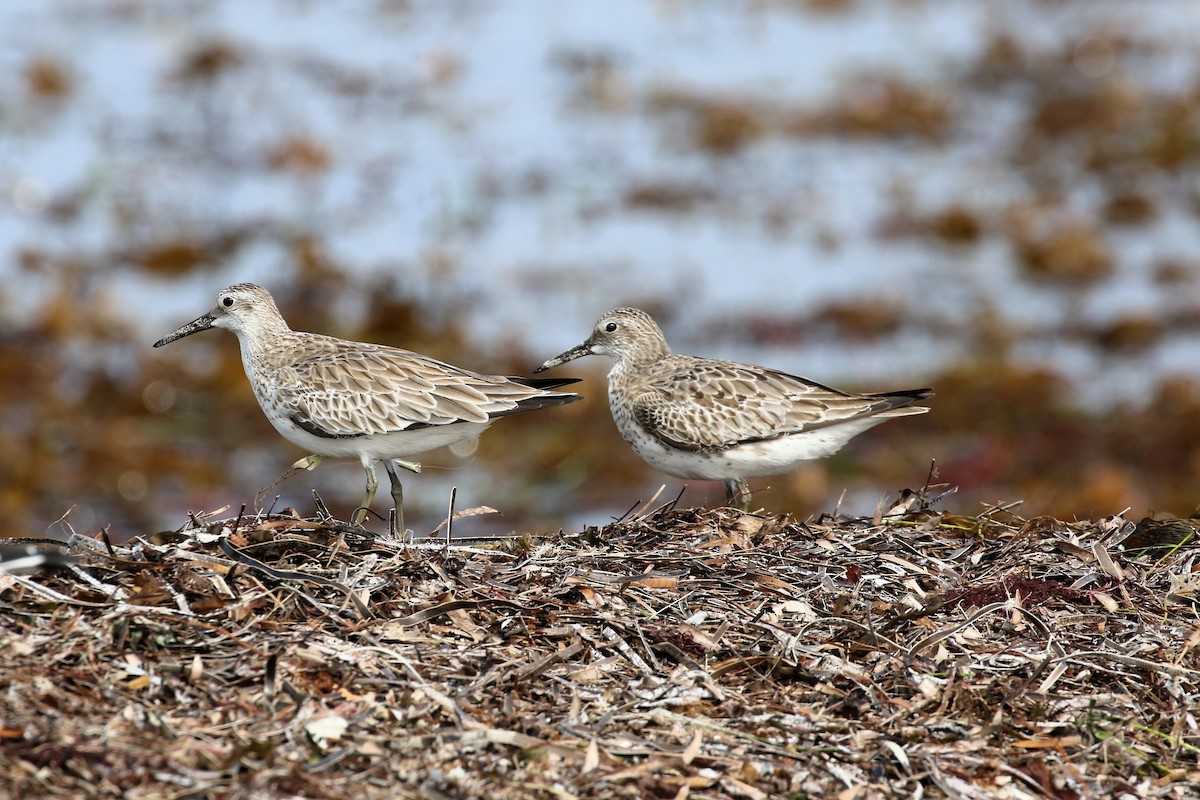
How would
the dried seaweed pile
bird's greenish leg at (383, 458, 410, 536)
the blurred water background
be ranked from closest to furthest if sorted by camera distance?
the dried seaweed pile, bird's greenish leg at (383, 458, 410, 536), the blurred water background

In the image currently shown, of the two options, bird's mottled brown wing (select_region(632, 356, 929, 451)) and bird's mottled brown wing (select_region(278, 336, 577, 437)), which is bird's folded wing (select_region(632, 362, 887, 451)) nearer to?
bird's mottled brown wing (select_region(632, 356, 929, 451))

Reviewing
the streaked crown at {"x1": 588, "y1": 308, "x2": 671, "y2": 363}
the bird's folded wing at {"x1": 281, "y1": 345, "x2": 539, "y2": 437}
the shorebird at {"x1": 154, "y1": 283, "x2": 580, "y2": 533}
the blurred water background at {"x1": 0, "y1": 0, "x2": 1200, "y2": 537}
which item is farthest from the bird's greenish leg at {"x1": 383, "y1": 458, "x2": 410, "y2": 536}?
the blurred water background at {"x1": 0, "y1": 0, "x2": 1200, "y2": 537}

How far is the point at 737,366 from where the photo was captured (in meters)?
7.07

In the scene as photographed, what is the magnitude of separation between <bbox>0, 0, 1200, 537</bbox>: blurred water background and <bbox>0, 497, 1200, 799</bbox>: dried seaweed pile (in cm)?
530

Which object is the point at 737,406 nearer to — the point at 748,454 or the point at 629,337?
the point at 748,454

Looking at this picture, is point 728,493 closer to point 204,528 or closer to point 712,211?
point 204,528

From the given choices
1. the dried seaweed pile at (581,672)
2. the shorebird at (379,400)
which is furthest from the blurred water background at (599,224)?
the dried seaweed pile at (581,672)

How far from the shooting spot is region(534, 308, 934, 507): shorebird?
21.7 ft

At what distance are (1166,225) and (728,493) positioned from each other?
33.5ft

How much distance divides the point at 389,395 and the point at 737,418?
159 cm

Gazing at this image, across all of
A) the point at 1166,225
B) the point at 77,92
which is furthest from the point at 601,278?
the point at 77,92

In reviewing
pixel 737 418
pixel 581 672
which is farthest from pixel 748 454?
pixel 581 672

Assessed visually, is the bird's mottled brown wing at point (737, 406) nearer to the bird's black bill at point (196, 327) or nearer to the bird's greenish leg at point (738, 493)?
the bird's greenish leg at point (738, 493)

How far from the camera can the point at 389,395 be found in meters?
6.24
